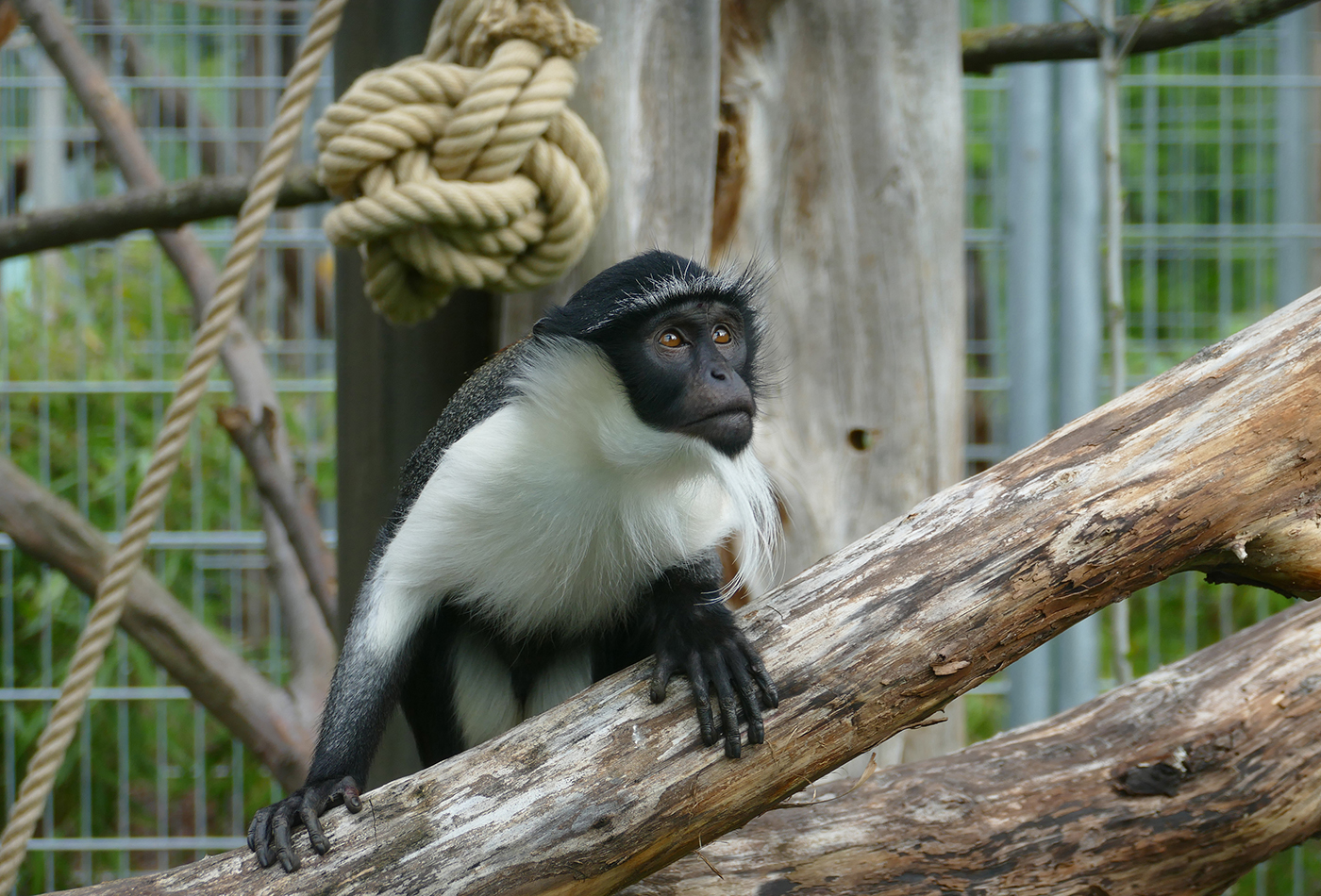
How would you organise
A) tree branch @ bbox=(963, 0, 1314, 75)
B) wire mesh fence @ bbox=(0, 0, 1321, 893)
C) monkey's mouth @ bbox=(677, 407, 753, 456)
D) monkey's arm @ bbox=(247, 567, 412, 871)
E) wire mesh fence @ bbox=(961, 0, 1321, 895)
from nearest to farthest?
monkey's arm @ bbox=(247, 567, 412, 871) < monkey's mouth @ bbox=(677, 407, 753, 456) < tree branch @ bbox=(963, 0, 1314, 75) < wire mesh fence @ bbox=(961, 0, 1321, 895) < wire mesh fence @ bbox=(0, 0, 1321, 893)

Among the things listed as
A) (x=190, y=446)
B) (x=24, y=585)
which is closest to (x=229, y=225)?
(x=190, y=446)

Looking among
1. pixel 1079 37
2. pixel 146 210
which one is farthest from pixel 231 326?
pixel 1079 37

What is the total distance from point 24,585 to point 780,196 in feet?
14.2

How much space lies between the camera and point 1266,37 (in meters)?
4.60

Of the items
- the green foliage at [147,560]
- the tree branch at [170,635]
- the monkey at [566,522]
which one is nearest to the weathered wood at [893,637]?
the monkey at [566,522]

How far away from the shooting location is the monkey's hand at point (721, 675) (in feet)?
6.29

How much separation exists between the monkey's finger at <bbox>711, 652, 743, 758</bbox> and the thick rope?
117 cm

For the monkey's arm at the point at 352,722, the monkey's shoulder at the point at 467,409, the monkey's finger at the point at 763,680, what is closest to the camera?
the monkey's finger at the point at 763,680

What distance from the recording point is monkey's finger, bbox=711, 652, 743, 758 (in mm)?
1902

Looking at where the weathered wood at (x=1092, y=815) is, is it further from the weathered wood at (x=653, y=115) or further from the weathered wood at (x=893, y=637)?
the weathered wood at (x=653, y=115)

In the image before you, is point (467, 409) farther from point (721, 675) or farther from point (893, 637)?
point (893, 637)

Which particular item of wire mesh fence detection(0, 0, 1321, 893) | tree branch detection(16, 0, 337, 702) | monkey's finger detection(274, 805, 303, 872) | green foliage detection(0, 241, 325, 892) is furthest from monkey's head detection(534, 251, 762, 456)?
green foliage detection(0, 241, 325, 892)

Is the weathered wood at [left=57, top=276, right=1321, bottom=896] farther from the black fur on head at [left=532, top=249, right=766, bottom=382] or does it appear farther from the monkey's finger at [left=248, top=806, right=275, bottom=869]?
the black fur on head at [left=532, top=249, right=766, bottom=382]

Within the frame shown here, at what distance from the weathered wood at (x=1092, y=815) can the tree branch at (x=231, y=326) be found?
1.81 m
